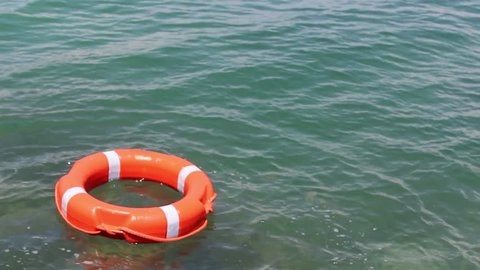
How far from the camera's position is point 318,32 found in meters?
13.6

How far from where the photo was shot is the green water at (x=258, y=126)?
6754mm

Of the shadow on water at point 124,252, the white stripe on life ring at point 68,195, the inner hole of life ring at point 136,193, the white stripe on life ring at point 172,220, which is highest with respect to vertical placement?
the white stripe on life ring at point 68,195

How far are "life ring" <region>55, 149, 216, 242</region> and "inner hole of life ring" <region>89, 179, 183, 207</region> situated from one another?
0.29 feet

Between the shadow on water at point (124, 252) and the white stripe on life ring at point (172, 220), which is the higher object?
the white stripe on life ring at point (172, 220)

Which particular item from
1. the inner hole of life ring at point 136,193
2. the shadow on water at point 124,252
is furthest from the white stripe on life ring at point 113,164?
the shadow on water at point 124,252

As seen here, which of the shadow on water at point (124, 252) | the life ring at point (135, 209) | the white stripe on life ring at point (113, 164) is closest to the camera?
the shadow on water at point (124, 252)

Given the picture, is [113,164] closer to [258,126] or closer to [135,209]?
[135,209]

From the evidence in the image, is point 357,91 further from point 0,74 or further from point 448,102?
point 0,74

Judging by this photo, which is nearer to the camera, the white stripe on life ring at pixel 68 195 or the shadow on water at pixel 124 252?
the shadow on water at pixel 124 252

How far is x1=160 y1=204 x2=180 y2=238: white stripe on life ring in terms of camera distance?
647 centimetres

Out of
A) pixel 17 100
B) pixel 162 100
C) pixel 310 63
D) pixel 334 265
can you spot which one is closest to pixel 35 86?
pixel 17 100

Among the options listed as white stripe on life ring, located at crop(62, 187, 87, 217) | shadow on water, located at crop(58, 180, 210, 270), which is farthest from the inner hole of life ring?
shadow on water, located at crop(58, 180, 210, 270)

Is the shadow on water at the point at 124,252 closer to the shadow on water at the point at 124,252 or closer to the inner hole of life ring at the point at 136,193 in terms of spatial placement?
the shadow on water at the point at 124,252

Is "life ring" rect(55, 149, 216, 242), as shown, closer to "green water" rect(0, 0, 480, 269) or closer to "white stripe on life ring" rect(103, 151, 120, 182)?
"white stripe on life ring" rect(103, 151, 120, 182)
